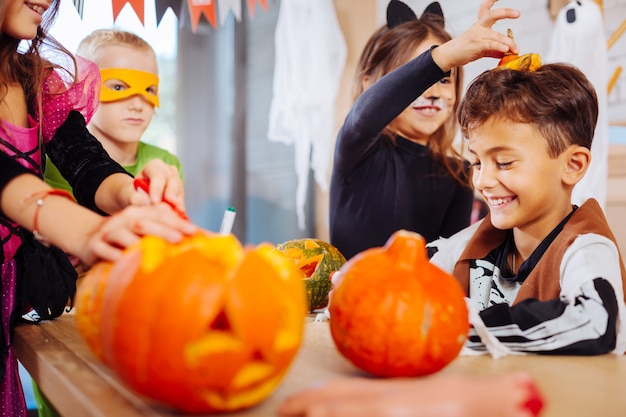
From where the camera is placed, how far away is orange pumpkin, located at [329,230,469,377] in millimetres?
635

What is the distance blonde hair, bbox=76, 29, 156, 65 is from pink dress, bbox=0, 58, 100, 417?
74 centimetres

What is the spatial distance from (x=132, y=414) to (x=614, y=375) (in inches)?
21.7

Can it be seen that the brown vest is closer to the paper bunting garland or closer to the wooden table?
the wooden table

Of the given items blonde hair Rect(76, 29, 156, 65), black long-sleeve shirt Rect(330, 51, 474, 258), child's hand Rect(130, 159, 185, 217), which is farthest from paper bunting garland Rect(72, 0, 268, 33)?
child's hand Rect(130, 159, 185, 217)

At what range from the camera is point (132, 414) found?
56 cm

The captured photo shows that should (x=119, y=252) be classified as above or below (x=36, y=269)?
above

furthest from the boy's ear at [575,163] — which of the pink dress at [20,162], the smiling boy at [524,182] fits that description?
the pink dress at [20,162]

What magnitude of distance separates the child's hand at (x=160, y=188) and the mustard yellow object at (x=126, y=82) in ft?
3.59

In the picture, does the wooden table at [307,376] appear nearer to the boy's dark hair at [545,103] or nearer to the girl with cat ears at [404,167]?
the boy's dark hair at [545,103]

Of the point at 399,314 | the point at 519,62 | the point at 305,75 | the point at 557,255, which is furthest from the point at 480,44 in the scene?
the point at 305,75

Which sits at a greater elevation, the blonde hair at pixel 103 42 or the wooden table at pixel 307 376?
the blonde hair at pixel 103 42

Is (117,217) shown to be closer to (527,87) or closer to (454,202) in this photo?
(527,87)

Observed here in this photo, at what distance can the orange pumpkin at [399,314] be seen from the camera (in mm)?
635

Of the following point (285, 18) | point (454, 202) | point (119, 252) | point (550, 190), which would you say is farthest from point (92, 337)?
point (285, 18)
